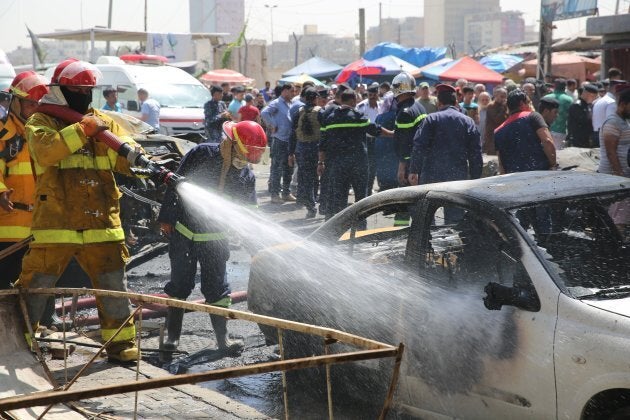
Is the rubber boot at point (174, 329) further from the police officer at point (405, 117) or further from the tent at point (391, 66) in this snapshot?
the tent at point (391, 66)

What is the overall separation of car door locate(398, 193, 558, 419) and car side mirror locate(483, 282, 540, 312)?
2cm

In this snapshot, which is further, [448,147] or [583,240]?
[448,147]

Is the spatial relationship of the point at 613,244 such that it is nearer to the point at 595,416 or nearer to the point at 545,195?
the point at 545,195

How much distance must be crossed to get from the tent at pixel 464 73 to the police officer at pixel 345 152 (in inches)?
503

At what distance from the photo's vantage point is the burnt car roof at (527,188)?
4.70m

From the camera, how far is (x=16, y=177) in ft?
21.9

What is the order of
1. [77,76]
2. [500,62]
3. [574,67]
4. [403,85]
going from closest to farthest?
[77,76] → [403,85] → [574,67] → [500,62]

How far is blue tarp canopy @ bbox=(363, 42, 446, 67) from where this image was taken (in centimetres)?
3020

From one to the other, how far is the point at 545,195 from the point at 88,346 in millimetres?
3229

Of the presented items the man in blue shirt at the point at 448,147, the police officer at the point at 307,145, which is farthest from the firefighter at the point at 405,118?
the police officer at the point at 307,145

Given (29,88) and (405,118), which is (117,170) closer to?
(29,88)

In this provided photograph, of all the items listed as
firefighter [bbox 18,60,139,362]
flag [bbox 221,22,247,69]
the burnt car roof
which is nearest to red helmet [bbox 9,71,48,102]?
firefighter [bbox 18,60,139,362]

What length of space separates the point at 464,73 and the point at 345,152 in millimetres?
13594

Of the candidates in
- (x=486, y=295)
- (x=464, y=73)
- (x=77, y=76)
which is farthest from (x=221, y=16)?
(x=486, y=295)
